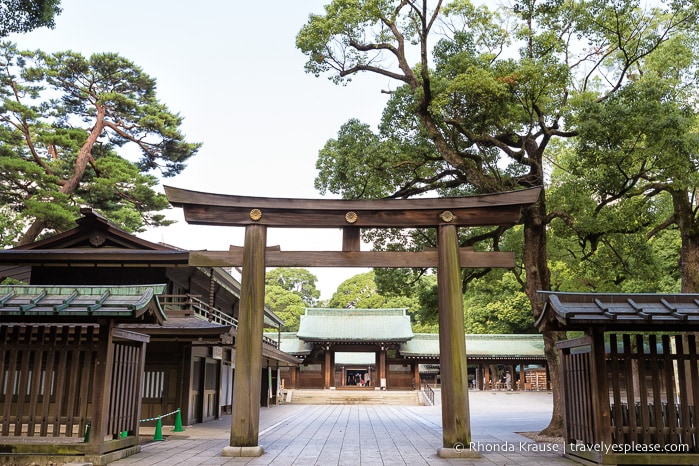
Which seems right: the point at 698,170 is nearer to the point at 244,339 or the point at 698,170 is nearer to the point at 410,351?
the point at 244,339

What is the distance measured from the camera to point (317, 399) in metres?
37.8

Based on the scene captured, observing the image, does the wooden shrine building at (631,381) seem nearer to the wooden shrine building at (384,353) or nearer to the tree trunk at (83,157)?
the tree trunk at (83,157)

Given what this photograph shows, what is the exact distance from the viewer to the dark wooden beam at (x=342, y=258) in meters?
10.9

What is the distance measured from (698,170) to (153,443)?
16.0 m

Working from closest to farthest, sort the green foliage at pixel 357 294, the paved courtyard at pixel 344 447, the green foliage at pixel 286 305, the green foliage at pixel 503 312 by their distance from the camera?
the paved courtyard at pixel 344 447, the green foliage at pixel 503 312, the green foliage at pixel 286 305, the green foliage at pixel 357 294

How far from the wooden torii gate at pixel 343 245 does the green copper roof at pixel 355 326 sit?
101 ft

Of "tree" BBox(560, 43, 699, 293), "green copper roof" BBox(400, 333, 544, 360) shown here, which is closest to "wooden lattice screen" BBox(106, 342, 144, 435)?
"tree" BBox(560, 43, 699, 293)

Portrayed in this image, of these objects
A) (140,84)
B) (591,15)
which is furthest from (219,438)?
(140,84)

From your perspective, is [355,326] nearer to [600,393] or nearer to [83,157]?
[83,157]

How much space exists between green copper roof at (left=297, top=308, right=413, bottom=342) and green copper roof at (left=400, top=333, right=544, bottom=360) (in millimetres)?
1218

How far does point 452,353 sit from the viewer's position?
10.3 meters

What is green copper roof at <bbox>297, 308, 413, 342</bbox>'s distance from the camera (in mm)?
41562

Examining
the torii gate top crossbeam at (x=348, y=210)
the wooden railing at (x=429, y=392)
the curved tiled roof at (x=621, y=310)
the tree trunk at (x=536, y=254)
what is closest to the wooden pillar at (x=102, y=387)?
the torii gate top crossbeam at (x=348, y=210)

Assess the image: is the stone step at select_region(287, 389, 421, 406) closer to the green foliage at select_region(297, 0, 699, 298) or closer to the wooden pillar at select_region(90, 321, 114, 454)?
the green foliage at select_region(297, 0, 699, 298)
